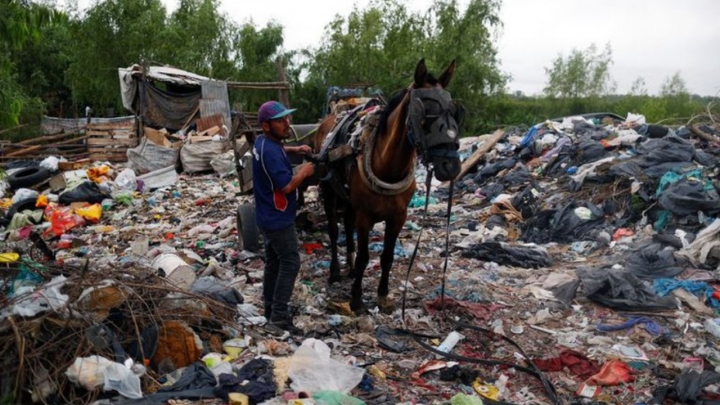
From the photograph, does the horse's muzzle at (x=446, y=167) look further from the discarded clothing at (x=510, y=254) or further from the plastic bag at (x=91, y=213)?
the plastic bag at (x=91, y=213)

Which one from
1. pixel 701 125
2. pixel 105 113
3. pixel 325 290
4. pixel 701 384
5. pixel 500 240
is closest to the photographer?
pixel 701 384

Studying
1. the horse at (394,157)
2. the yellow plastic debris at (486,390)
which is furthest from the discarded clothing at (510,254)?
the yellow plastic debris at (486,390)

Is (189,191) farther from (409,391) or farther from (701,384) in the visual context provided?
(701,384)

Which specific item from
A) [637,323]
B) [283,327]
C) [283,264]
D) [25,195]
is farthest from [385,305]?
[25,195]

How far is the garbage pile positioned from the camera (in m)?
3.36

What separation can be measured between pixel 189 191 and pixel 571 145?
7.88 meters

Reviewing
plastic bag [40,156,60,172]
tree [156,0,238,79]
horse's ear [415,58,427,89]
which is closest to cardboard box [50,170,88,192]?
plastic bag [40,156,60,172]

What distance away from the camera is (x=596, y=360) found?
13.8 feet

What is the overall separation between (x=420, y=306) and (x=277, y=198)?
6.25ft

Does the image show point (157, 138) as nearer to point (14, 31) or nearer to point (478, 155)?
point (478, 155)

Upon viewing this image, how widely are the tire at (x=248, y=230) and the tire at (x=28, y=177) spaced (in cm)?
719

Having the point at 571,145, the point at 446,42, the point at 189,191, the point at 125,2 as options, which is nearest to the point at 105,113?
the point at 125,2

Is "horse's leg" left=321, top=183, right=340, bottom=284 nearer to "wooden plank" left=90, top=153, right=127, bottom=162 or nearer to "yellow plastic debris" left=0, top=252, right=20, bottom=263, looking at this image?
"yellow plastic debris" left=0, top=252, right=20, bottom=263

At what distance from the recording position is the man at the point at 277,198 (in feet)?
13.3
